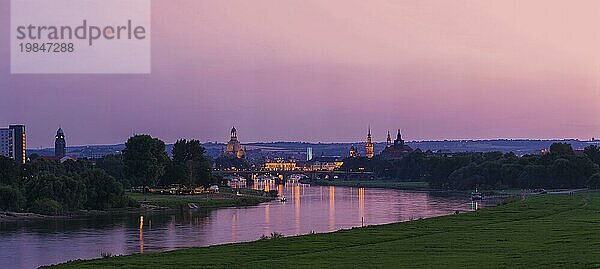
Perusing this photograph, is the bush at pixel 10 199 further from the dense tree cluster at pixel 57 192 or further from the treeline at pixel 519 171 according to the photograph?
the treeline at pixel 519 171

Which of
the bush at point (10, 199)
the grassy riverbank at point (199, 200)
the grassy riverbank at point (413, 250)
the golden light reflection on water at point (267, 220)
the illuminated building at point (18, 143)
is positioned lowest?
the golden light reflection on water at point (267, 220)

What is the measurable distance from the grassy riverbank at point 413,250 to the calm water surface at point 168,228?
678 centimetres

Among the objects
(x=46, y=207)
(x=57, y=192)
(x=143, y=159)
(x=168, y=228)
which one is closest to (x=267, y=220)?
(x=168, y=228)

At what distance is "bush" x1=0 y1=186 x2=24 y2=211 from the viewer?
65688mm

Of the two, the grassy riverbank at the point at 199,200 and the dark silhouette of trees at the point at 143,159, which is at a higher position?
the dark silhouette of trees at the point at 143,159

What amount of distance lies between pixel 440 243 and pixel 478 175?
281 ft

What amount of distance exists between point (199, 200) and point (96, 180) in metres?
13.6

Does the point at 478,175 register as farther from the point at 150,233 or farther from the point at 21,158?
the point at 21,158

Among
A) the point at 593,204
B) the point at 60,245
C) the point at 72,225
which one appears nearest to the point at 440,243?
the point at 60,245

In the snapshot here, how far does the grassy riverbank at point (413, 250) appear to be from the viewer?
27.3 meters

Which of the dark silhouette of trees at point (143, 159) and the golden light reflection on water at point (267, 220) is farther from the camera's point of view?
the dark silhouette of trees at point (143, 159)

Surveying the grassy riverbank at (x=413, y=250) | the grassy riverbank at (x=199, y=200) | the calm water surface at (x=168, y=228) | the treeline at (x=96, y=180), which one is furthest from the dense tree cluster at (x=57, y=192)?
the grassy riverbank at (x=413, y=250)

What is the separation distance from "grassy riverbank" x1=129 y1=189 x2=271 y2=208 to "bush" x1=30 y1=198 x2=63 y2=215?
38.2ft

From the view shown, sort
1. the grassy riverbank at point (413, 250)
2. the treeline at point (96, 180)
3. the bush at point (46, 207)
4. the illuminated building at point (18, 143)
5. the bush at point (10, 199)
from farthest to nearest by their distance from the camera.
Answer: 1. the illuminated building at point (18, 143)
2. the treeline at point (96, 180)
3. the bush at point (10, 199)
4. the bush at point (46, 207)
5. the grassy riverbank at point (413, 250)
